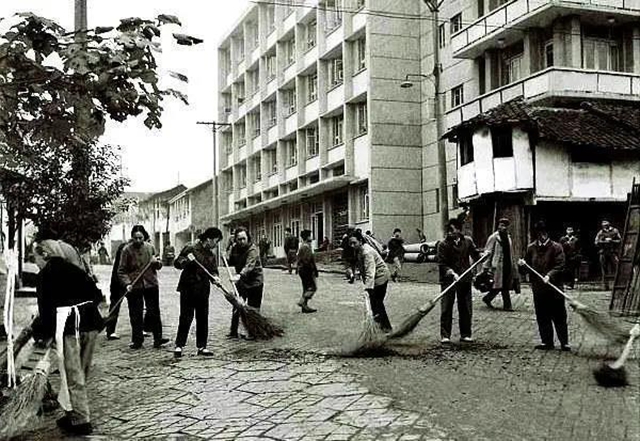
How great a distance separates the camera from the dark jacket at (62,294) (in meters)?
7.45

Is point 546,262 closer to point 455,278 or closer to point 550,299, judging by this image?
Result: point 550,299

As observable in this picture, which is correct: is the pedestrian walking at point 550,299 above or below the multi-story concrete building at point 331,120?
below

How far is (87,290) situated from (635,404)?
5.32 meters

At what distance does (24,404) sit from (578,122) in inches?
827

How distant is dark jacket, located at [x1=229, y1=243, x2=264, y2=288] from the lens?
12883mm

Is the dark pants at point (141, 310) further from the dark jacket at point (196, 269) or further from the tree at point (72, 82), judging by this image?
the tree at point (72, 82)

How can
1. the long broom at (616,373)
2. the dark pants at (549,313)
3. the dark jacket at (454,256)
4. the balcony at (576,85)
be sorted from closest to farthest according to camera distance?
the long broom at (616,373)
the dark pants at (549,313)
the dark jacket at (454,256)
the balcony at (576,85)

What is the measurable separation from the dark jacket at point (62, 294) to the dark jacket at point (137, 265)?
174 inches

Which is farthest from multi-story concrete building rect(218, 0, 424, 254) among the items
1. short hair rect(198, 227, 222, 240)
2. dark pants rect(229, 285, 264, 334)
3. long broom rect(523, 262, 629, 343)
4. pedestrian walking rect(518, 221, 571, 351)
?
long broom rect(523, 262, 629, 343)

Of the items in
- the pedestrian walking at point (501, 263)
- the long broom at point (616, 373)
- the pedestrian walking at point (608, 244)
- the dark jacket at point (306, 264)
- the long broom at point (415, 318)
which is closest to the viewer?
the long broom at point (616, 373)

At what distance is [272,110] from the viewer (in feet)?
165

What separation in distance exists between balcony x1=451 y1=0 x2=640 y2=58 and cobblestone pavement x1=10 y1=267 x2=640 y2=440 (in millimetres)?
15542

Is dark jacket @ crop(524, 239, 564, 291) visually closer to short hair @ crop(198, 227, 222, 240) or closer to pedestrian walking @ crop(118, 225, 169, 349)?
short hair @ crop(198, 227, 222, 240)

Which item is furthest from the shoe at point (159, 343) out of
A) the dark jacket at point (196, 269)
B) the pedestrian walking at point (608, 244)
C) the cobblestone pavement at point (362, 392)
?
the pedestrian walking at point (608, 244)
